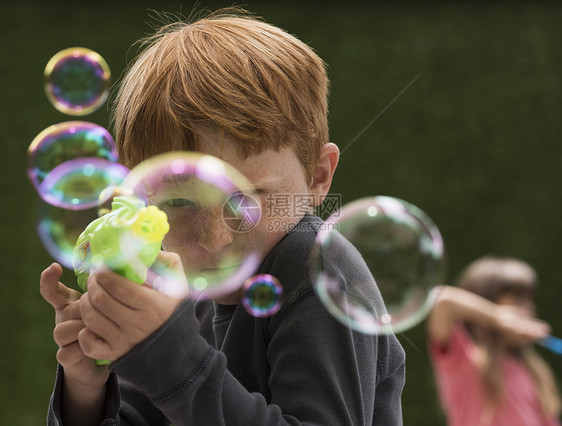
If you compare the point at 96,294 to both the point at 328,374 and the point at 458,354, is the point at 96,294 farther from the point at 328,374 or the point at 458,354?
the point at 458,354

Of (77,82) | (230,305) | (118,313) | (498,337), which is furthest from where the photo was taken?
(498,337)

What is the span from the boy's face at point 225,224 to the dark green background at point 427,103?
2.13 m

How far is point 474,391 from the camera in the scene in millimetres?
1858

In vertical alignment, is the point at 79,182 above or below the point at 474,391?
above

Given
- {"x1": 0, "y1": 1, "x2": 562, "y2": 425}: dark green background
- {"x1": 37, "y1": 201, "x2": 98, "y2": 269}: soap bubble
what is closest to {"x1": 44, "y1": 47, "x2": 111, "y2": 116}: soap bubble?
{"x1": 37, "y1": 201, "x2": 98, "y2": 269}: soap bubble

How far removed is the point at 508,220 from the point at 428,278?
2111 millimetres

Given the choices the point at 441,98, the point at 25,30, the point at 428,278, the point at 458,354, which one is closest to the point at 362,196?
the point at 441,98

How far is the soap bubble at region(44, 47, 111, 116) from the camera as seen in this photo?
121 cm

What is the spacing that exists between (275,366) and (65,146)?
0.57 metres

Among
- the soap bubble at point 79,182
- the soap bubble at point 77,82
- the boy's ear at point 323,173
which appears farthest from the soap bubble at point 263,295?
the soap bubble at point 77,82

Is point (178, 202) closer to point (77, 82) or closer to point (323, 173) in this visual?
point (323, 173)

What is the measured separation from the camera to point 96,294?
1.65 ft

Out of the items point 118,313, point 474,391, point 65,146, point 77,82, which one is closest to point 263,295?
point 118,313

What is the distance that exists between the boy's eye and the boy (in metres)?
0.02
